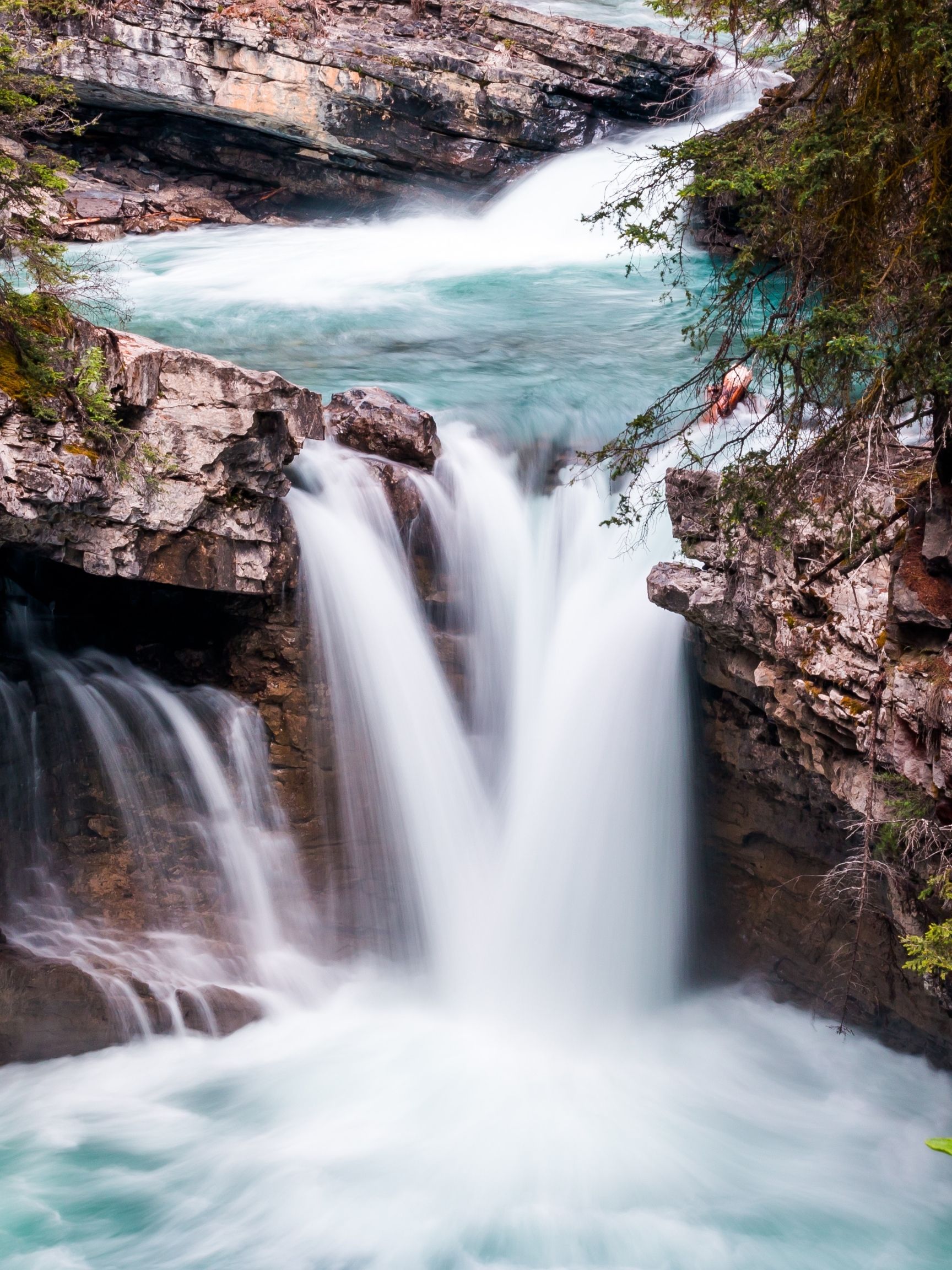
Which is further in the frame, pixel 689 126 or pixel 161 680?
pixel 689 126

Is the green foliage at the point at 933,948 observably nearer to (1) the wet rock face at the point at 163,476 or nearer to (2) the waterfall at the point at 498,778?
(2) the waterfall at the point at 498,778

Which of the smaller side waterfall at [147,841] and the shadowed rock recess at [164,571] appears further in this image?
the smaller side waterfall at [147,841]

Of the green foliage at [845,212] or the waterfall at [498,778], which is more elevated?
the green foliage at [845,212]

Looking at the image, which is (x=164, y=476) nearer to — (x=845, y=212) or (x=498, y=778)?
(x=498, y=778)

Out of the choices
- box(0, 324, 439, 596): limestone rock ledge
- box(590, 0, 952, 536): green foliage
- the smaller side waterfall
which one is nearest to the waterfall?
the smaller side waterfall

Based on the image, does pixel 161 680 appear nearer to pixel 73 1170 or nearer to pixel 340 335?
pixel 73 1170

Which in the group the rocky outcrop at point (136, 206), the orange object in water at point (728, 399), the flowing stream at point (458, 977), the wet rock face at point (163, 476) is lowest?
the flowing stream at point (458, 977)

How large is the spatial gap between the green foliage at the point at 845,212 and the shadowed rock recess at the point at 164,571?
117 inches

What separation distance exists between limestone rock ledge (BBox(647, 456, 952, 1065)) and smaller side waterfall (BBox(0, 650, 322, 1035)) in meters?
3.54

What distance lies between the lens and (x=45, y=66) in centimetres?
1547

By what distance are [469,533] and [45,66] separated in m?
11.8

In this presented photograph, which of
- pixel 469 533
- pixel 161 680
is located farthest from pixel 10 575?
pixel 469 533

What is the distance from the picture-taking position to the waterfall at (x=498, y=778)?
8.35 m

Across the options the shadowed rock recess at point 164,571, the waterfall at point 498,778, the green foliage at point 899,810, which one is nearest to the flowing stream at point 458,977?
the waterfall at point 498,778
